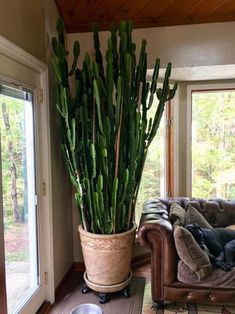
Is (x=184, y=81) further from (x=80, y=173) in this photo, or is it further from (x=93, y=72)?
(x=80, y=173)

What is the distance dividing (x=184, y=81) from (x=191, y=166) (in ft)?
3.40

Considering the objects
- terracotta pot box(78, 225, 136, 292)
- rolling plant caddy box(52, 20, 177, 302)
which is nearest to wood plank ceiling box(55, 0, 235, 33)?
rolling plant caddy box(52, 20, 177, 302)

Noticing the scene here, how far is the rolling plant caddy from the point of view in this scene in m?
2.32

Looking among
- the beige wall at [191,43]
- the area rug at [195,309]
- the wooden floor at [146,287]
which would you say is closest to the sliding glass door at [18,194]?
the wooden floor at [146,287]

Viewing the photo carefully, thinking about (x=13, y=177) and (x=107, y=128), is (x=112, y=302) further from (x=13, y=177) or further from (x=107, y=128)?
(x=107, y=128)

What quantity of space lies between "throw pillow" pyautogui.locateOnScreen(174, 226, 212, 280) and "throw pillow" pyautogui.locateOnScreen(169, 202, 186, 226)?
0.82 ft

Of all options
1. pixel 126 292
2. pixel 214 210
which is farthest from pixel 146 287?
pixel 214 210

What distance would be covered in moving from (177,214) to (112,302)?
0.95 meters

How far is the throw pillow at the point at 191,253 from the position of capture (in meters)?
2.21

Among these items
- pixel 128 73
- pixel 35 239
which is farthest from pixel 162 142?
pixel 35 239

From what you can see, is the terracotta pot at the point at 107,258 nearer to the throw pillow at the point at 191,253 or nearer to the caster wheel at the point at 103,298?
the caster wheel at the point at 103,298

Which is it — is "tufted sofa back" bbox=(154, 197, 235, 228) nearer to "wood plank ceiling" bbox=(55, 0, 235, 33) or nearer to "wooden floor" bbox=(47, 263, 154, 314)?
"wooden floor" bbox=(47, 263, 154, 314)

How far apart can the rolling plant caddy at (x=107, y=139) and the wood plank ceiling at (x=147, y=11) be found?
1.60 ft

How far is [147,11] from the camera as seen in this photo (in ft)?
9.19
